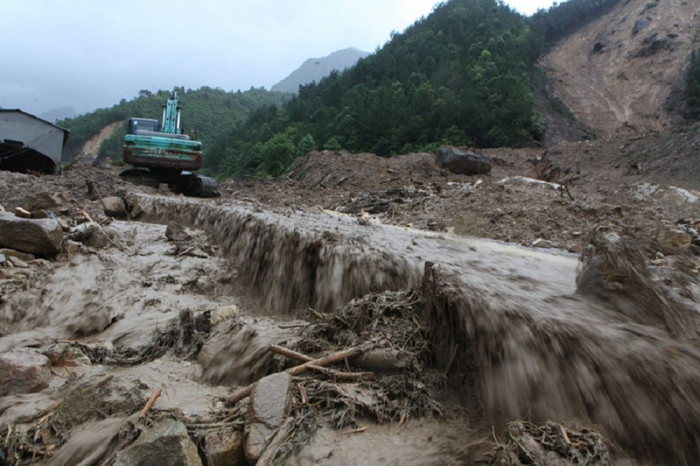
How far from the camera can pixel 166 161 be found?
13289 mm

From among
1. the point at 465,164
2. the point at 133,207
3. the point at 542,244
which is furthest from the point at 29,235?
the point at 465,164

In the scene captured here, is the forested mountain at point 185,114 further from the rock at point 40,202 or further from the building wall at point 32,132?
the rock at point 40,202

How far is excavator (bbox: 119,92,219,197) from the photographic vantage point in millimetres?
13195

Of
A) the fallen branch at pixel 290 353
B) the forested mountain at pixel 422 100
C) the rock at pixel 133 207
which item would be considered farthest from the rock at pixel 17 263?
the forested mountain at pixel 422 100

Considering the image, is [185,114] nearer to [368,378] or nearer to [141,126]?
[141,126]

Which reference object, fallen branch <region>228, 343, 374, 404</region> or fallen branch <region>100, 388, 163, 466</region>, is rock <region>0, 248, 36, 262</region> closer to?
fallen branch <region>100, 388, 163, 466</region>

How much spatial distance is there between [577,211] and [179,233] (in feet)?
23.2

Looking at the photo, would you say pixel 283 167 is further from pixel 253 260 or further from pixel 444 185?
pixel 253 260

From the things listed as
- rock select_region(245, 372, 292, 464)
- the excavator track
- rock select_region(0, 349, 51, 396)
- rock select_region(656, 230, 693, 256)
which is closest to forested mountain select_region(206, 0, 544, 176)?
the excavator track

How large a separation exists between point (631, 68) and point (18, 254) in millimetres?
44653

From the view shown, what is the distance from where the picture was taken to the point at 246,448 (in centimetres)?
174

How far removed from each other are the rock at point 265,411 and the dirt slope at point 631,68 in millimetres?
32163

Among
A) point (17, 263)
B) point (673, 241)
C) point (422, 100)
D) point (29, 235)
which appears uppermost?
point (422, 100)

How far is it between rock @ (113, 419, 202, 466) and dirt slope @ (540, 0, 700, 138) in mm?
32614
